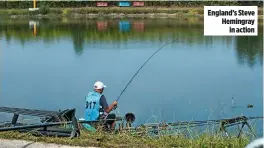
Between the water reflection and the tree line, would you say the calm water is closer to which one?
the water reflection

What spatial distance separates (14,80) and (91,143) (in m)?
11.4

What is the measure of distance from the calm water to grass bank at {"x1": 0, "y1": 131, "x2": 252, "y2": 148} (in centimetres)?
266

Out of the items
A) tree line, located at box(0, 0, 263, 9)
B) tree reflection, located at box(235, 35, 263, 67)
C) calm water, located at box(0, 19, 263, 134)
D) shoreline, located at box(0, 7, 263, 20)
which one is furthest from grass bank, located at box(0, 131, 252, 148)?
tree line, located at box(0, 0, 263, 9)

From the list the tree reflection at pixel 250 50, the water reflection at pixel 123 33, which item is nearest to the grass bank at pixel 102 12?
the water reflection at pixel 123 33

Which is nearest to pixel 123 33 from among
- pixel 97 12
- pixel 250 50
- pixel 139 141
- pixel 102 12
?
pixel 250 50

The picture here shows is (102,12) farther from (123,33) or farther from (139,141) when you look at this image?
(139,141)

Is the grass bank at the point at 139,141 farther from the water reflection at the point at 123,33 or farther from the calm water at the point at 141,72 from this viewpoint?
Result: the water reflection at the point at 123,33

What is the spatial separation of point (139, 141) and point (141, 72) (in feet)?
39.6

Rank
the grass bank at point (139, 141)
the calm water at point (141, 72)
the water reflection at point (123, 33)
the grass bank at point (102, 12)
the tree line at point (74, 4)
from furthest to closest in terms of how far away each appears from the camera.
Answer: the tree line at point (74, 4)
the grass bank at point (102, 12)
the water reflection at point (123, 33)
the calm water at point (141, 72)
the grass bank at point (139, 141)

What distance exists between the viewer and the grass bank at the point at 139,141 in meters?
4.67

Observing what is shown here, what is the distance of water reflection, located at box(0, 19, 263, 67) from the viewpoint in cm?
2406

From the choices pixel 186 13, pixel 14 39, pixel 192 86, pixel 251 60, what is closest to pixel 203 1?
pixel 186 13

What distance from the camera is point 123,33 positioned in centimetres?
3153

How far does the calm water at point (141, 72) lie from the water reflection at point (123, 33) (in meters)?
0.07
